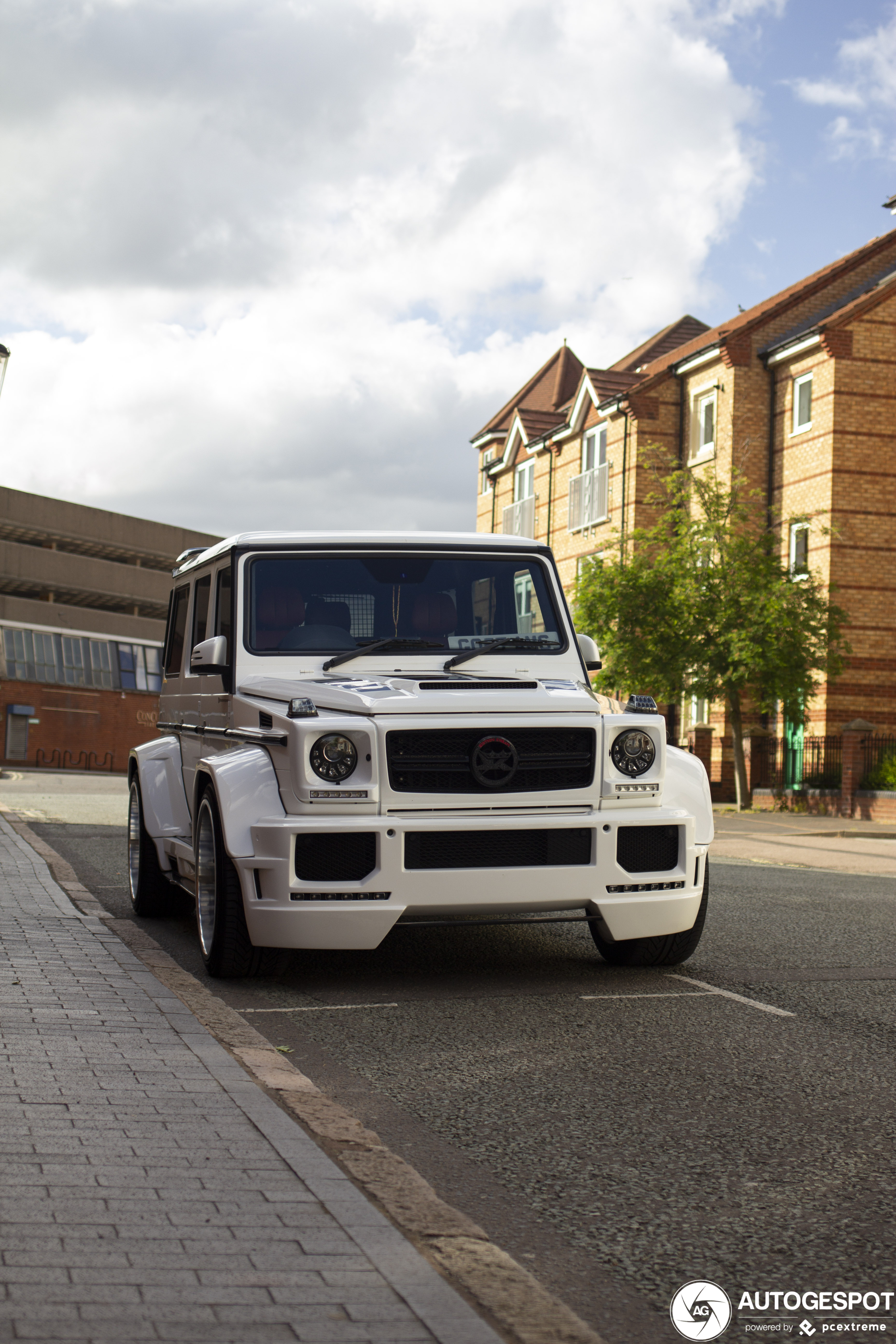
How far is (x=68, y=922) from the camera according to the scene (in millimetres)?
8711

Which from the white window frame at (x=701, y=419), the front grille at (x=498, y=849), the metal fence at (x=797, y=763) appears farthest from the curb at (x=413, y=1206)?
the white window frame at (x=701, y=419)

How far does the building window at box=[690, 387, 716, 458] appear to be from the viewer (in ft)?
111

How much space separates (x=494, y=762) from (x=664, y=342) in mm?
40647

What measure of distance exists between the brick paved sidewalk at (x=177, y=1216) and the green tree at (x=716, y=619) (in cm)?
2225

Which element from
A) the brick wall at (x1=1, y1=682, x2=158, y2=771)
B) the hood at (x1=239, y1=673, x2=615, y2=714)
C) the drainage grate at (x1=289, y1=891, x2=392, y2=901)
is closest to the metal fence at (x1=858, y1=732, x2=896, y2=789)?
the hood at (x1=239, y1=673, x2=615, y2=714)

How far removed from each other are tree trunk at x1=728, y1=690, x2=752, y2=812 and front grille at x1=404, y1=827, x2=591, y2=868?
21496mm

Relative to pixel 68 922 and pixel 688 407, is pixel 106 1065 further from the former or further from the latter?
pixel 688 407

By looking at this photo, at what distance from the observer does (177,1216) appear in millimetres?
3463

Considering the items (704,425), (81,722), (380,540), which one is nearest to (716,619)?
(704,425)

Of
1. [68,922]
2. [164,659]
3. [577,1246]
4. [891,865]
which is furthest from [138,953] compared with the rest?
[891,865]

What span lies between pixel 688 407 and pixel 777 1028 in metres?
30.4

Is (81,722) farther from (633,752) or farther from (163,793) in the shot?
(633,752)

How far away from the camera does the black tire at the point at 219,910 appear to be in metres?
6.88

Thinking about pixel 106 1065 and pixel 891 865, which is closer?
pixel 106 1065
